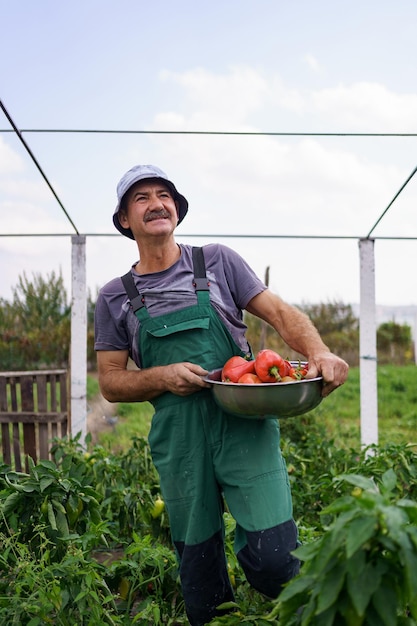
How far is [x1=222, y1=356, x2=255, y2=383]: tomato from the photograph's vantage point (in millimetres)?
2326

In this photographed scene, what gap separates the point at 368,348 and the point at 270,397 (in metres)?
3.09

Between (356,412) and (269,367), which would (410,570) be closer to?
(269,367)

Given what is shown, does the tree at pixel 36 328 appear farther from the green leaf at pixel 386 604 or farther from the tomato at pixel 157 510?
the green leaf at pixel 386 604

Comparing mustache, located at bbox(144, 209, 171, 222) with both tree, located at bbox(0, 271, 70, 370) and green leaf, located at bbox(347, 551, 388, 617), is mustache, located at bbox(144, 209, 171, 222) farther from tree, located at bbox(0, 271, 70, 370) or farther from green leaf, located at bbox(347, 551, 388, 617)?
tree, located at bbox(0, 271, 70, 370)

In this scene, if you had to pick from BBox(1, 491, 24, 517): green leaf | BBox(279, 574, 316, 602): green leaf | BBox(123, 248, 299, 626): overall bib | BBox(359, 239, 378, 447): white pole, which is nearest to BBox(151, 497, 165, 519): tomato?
BBox(123, 248, 299, 626): overall bib

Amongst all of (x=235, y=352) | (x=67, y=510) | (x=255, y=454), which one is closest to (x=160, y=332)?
(x=235, y=352)

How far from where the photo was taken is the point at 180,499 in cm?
257

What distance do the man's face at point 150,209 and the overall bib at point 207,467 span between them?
167mm

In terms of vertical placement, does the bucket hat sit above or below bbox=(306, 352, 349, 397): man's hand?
above

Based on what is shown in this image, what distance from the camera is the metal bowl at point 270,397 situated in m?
2.15

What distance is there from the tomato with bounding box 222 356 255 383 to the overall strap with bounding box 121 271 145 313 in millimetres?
451

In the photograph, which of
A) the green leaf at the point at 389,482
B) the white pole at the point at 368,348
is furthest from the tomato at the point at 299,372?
the white pole at the point at 368,348

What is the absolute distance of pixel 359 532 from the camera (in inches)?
49.4

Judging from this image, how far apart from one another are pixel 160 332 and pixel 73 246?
275 cm
